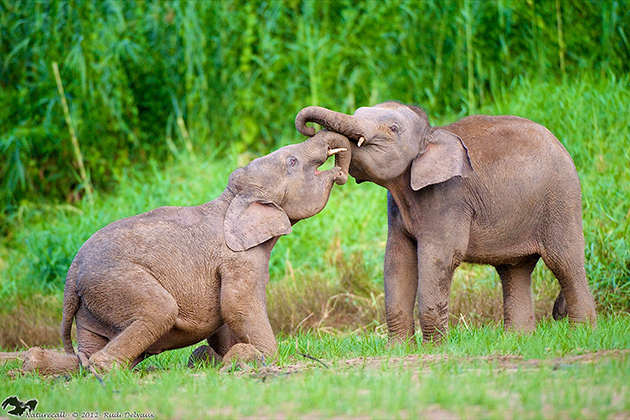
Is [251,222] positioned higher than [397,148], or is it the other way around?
[397,148]

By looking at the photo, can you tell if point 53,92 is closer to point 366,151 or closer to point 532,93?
point 532,93

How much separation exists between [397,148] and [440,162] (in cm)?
33

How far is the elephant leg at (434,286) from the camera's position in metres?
6.30

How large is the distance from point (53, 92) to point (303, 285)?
5657mm

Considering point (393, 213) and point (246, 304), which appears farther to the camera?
point (393, 213)

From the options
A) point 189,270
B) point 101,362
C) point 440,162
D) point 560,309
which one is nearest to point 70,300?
point 101,362

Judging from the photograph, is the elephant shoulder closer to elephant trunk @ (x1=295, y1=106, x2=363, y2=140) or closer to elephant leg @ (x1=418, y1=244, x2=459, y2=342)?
Answer: elephant leg @ (x1=418, y1=244, x2=459, y2=342)

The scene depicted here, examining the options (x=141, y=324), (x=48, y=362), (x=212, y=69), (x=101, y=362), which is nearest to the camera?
(x=101, y=362)

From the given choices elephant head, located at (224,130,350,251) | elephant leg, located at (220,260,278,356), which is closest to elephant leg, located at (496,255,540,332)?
elephant head, located at (224,130,350,251)

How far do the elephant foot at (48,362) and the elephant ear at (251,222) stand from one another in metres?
1.31

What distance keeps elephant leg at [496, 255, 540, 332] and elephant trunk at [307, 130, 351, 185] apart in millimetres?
1790

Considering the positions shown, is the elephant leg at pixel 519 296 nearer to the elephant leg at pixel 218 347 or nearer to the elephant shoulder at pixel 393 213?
the elephant shoulder at pixel 393 213

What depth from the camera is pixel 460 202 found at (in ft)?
21.1

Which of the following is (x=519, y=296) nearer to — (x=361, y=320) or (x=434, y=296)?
(x=434, y=296)
